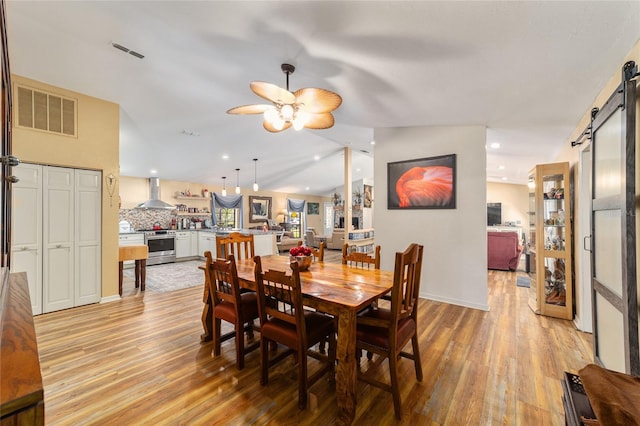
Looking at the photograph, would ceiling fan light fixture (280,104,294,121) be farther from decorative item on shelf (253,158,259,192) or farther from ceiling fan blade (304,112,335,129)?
decorative item on shelf (253,158,259,192)

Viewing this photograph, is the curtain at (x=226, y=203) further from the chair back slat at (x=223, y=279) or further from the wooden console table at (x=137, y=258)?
the chair back slat at (x=223, y=279)

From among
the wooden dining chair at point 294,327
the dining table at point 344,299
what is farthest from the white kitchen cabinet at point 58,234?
the wooden dining chair at point 294,327

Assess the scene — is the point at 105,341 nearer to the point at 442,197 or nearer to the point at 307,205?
the point at 442,197

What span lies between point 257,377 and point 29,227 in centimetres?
341

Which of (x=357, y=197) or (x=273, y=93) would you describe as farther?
(x=357, y=197)

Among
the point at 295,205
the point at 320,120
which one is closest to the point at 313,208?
the point at 295,205

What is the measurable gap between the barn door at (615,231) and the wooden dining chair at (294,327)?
69.3 inches

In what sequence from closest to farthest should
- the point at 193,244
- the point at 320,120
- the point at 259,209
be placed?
the point at 320,120
the point at 193,244
the point at 259,209

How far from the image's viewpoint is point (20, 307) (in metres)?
0.81

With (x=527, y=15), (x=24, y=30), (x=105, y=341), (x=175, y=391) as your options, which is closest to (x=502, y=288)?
(x=527, y=15)

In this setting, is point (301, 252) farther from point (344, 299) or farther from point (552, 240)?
point (552, 240)

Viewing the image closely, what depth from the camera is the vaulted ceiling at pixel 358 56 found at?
71.0 inches

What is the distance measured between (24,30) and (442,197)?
4.93 meters

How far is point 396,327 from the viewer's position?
5.84 feet
